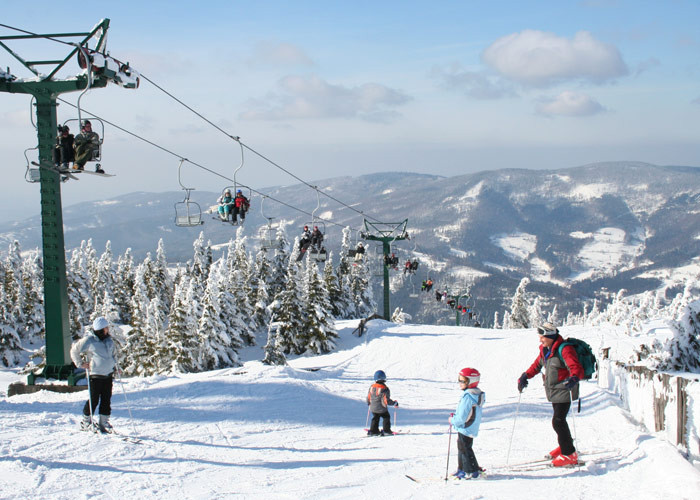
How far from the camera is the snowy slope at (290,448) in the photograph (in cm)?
696

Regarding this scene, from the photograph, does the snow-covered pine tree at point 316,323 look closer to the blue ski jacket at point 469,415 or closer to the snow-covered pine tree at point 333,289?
the snow-covered pine tree at point 333,289

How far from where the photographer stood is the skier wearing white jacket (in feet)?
30.7

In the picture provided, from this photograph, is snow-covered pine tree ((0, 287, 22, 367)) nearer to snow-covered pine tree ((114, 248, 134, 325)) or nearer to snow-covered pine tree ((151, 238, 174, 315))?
snow-covered pine tree ((151, 238, 174, 315))

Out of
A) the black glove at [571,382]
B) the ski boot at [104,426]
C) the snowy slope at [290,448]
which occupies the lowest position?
the snowy slope at [290,448]

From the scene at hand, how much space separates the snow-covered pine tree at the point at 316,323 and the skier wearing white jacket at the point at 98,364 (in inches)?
1150

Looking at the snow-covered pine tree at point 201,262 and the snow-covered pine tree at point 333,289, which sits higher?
the snow-covered pine tree at point 201,262

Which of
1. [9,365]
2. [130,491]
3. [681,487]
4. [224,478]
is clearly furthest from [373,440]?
[9,365]

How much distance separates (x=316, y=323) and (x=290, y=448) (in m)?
29.3

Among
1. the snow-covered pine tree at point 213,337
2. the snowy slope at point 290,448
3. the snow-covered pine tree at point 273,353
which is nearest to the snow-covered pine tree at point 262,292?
the snow-covered pine tree at point 213,337

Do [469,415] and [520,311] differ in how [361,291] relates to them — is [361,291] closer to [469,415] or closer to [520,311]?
[520,311]

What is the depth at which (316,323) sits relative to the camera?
39.4 meters

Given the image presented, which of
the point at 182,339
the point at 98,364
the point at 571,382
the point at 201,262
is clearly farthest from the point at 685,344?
the point at 201,262

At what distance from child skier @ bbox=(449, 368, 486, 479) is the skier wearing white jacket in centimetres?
576

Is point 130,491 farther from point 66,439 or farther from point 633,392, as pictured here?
point 633,392
